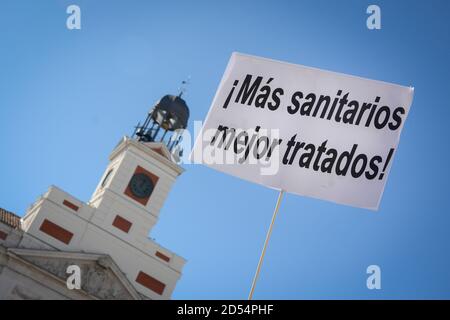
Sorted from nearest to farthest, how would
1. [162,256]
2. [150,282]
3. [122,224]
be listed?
1. [150,282]
2. [122,224]
3. [162,256]

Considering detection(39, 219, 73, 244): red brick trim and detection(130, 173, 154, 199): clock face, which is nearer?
detection(39, 219, 73, 244): red brick trim

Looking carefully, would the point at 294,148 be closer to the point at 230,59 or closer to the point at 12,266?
the point at 230,59

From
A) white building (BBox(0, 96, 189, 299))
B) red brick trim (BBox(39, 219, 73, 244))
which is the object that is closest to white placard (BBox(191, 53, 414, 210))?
white building (BBox(0, 96, 189, 299))

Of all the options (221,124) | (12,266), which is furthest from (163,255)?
(221,124)

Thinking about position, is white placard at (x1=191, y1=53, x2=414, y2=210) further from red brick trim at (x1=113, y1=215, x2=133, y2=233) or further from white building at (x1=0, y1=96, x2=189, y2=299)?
red brick trim at (x1=113, y1=215, x2=133, y2=233)

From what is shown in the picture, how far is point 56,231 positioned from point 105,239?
2882 millimetres

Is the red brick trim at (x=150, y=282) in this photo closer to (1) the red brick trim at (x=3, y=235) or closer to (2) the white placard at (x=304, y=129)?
(1) the red brick trim at (x=3, y=235)

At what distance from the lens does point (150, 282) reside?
1003 inches

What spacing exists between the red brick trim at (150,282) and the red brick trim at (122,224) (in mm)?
2920

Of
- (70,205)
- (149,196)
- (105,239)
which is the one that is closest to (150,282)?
(105,239)

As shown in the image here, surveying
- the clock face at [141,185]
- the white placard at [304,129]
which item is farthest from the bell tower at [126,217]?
the white placard at [304,129]

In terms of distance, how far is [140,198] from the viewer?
2773 centimetres

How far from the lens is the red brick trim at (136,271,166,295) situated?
25242mm

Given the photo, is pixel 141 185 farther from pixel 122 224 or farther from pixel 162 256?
pixel 162 256
